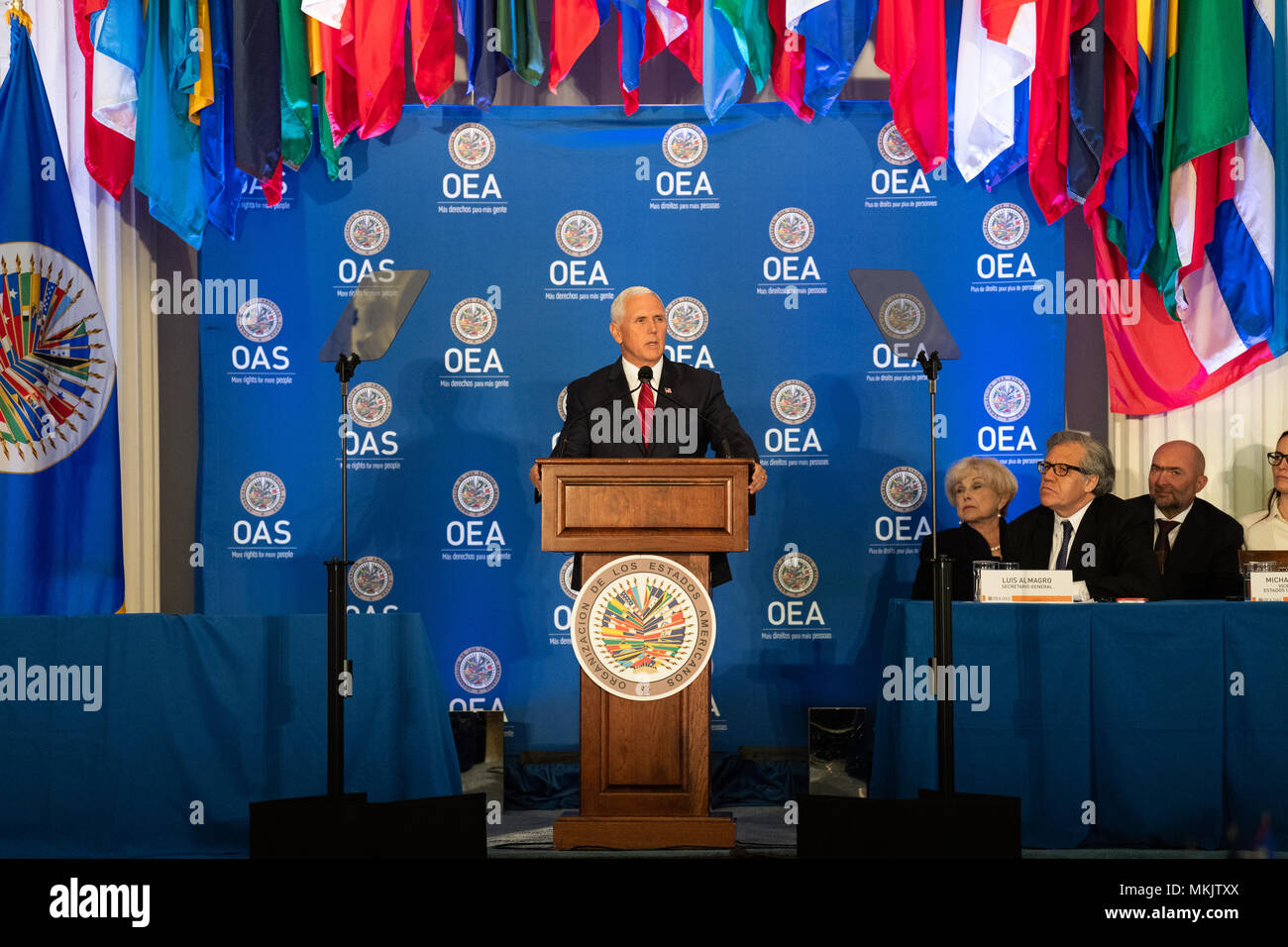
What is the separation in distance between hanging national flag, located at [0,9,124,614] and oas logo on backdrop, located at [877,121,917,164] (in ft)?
11.1

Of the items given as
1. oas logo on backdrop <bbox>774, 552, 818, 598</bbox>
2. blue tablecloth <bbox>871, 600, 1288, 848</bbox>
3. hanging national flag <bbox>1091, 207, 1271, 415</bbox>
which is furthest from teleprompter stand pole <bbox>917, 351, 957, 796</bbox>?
hanging national flag <bbox>1091, 207, 1271, 415</bbox>

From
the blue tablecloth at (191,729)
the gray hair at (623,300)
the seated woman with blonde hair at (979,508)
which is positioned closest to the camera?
the blue tablecloth at (191,729)

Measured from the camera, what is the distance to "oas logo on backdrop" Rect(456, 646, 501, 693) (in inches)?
203

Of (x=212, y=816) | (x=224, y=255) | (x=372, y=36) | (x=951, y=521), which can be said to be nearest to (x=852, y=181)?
(x=951, y=521)

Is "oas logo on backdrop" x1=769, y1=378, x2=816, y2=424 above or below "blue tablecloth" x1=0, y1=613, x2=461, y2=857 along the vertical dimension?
above

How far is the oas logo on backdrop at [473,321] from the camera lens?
5250mm

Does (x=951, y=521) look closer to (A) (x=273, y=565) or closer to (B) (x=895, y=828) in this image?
(B) (x=895, y=828)

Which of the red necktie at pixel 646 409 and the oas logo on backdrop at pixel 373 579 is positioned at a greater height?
the red necktie at pixel 646 409

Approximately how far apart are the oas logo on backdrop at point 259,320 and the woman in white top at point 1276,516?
168 inches

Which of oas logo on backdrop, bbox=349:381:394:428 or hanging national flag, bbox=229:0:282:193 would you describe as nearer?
hanging national flag, bbox=229:0:282:193

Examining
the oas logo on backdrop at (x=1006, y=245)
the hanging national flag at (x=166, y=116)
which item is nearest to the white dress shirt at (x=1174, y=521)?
the oas logo on backdrop at (x=1006, y=245)

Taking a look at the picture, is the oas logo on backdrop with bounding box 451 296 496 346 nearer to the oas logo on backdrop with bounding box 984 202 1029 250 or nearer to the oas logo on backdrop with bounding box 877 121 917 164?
the oas logo on backdrop with bounding box 877 121 917 164

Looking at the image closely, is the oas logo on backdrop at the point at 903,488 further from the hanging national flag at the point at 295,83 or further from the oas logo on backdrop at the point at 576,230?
the hanging national flag at the point at 295,83

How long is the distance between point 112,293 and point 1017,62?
158 inches
